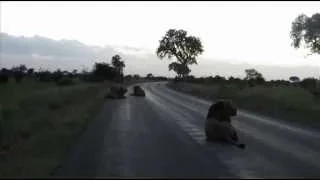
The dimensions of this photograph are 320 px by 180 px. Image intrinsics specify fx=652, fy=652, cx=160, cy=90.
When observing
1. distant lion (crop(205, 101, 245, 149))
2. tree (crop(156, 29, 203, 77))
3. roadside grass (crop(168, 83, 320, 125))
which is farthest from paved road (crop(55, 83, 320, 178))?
tree (crop(156, 29, 203, 77))

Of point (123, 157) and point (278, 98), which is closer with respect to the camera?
point (123, 157)

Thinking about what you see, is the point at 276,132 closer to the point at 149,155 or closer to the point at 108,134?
the point at 108,134

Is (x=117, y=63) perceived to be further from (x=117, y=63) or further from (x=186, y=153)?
(x=186, y=153)

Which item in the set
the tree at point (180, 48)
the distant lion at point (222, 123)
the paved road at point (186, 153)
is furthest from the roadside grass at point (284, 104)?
the tree at point (180, 48)

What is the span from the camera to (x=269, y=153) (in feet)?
57.3

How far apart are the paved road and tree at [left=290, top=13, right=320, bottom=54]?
4774cm

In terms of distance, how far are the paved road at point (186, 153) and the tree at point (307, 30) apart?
157ft

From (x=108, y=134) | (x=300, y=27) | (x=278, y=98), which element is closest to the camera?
(x=108, y=134)

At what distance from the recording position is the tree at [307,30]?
72.6m

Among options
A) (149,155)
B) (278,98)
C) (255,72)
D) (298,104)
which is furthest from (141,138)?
(255,72)

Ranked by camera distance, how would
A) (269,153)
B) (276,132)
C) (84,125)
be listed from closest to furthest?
(269,153) → (276,132) → (84,125)

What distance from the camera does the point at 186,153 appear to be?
55.8ft

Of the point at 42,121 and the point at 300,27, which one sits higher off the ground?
the point at 300,27

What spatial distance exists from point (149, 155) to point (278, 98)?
31851 mm
